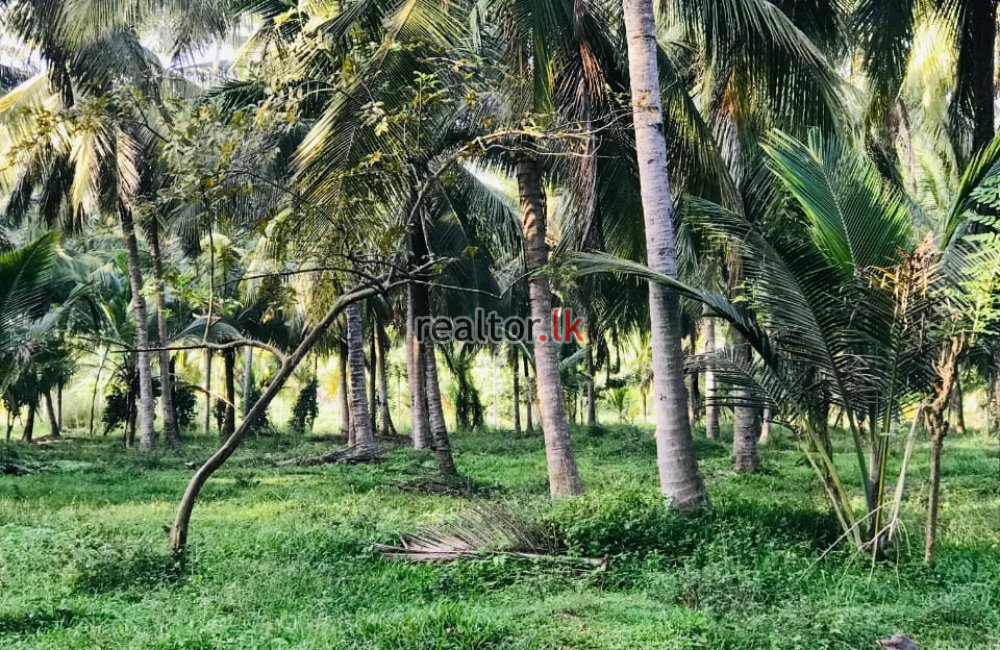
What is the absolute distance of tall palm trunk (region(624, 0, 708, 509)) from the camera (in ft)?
24.4

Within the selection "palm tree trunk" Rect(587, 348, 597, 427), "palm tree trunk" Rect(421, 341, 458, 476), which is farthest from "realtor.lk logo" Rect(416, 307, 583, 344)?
"palm tree trunk" Rect(421, 341, 458, 476)

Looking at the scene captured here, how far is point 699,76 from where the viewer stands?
12562mm

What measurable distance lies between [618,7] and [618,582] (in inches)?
261

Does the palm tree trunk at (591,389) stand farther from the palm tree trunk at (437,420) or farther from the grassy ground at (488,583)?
the grassy ground at (488,583)

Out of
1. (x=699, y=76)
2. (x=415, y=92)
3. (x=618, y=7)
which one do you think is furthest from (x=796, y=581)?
(x=699, y=76)

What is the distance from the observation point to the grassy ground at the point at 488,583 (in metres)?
4.79

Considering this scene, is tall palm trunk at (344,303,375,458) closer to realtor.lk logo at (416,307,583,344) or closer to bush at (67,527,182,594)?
realtor.lk logo at (416,307,583,344)

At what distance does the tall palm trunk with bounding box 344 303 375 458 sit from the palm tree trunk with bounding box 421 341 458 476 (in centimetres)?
125

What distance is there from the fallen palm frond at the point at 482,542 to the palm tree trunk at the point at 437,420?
18.0 ft

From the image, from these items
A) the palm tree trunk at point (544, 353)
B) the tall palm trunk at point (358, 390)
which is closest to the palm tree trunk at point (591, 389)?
the tall palm trunk at point (358, 390)

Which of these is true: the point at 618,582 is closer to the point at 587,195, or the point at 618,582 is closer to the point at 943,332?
the point at 943,332

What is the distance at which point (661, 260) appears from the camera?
745 centimetres

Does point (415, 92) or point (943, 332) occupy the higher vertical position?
point (415, 92)

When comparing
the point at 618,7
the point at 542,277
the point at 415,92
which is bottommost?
the point at 542,277
